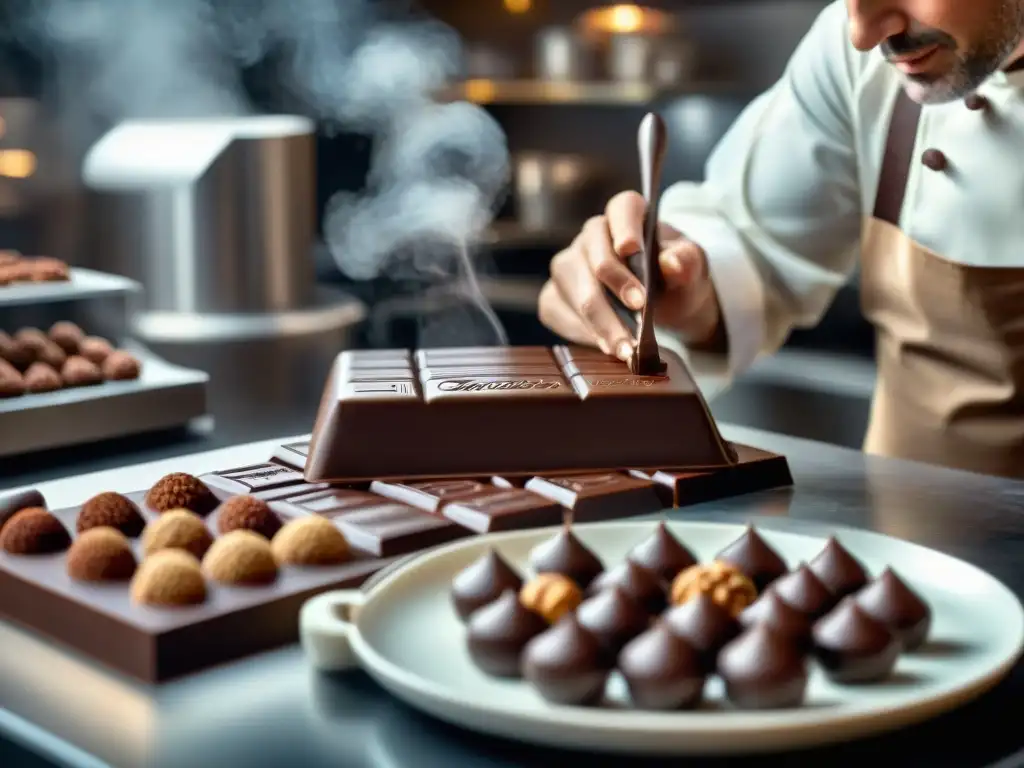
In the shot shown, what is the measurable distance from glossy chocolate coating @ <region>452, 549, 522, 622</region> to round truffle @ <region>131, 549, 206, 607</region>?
0.56 feet

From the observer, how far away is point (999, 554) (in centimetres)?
112

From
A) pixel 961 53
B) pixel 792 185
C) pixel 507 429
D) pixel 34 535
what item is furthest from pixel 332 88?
pixel 34 535

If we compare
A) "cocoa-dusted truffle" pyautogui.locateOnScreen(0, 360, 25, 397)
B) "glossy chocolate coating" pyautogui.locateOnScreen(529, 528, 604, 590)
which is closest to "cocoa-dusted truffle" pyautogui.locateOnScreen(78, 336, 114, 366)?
"cocoa-dusted truffle" pyautogui.locateOnScreen(0, 360, 25, 397)

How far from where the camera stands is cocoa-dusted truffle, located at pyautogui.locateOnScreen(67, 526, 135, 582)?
924mm

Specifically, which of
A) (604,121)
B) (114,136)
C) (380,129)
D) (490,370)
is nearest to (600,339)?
(490,370)

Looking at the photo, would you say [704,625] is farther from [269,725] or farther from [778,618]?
[269,725]

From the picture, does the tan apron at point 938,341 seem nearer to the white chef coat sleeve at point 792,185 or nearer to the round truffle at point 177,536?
the white chef coat sleeve at point 792,185

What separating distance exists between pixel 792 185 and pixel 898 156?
0.56 ft

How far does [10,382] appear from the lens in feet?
5.18

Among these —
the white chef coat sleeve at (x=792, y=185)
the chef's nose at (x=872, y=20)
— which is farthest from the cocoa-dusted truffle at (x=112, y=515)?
the white chef coat sleeve at (x=792, y=185)

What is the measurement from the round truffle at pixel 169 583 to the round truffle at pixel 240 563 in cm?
3

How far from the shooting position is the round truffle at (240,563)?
921 millimetres

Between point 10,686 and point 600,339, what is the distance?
2.68 ft

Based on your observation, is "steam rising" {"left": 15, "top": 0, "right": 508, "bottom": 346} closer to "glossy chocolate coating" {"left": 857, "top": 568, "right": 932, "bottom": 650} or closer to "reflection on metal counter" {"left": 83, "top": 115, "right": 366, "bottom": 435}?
"reflection on metal counter" {"left": 83, "top": 115, "right": 366, "bottom": 435}
